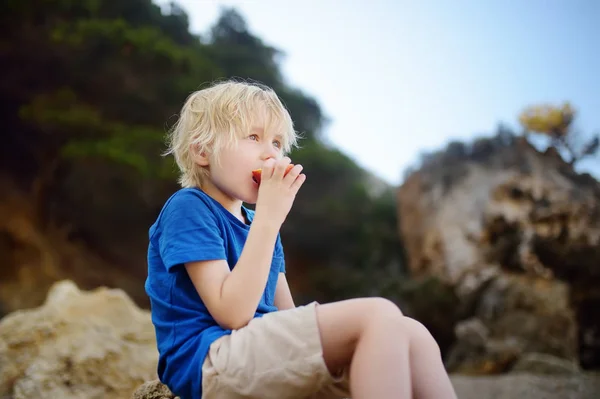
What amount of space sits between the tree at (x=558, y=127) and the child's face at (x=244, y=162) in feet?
21.2

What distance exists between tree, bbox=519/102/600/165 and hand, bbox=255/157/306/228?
257 inches

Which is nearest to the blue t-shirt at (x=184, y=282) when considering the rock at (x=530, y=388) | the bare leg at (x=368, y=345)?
the bare leg at (x=368, y=345)

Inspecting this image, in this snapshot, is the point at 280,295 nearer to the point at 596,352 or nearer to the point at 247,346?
the point at 247,346

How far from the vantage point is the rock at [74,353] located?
2404mm

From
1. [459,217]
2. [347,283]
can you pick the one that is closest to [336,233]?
[347,283]

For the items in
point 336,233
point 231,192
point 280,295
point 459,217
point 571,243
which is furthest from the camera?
point 336,233

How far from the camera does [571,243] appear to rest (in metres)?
6.56

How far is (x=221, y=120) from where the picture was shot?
4.87ft

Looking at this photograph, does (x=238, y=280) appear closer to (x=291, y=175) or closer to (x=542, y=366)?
(x=291, y=175)

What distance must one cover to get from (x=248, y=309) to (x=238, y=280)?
72 millimetres

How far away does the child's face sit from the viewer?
4.75ft

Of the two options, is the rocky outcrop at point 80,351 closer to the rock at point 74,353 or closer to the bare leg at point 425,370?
the rock at point 74,353

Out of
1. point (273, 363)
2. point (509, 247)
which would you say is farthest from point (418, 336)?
point (509, 247)

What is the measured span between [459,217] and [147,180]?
483cm
